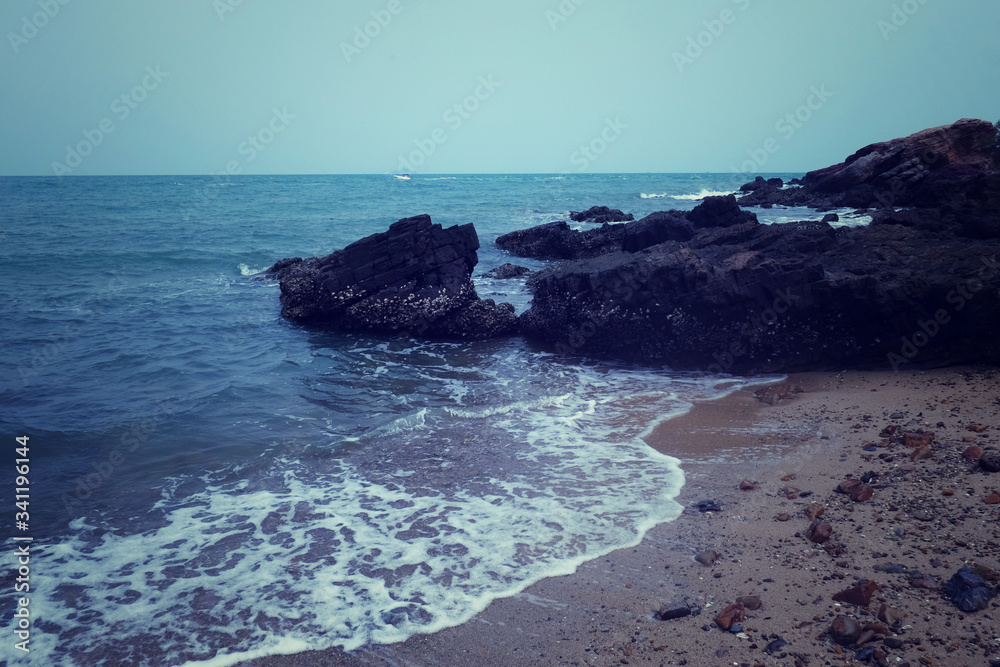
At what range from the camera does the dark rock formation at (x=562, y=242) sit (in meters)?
23.0

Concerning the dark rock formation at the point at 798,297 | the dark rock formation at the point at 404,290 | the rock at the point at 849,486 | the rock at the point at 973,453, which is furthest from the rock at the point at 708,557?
the dark rock formation at the point at 404,290

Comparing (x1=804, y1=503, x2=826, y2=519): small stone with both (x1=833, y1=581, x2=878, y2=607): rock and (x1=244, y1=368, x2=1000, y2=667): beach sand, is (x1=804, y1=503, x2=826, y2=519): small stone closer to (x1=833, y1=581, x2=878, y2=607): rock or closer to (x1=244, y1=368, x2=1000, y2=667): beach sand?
(x1=244, y1=368, x2=1000, y2=667): beach sand

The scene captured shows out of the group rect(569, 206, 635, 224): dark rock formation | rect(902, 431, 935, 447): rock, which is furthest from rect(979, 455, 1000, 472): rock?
rect(569, 206, 635, 224): dark rock formation

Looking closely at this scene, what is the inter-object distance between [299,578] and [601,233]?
2100cm

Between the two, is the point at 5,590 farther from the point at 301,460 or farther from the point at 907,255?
the point at 907,255

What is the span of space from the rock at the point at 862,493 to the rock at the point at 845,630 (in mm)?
1848

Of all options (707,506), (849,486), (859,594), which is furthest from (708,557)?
(849,486)

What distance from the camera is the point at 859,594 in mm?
3922

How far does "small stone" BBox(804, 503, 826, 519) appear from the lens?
5.14 meters

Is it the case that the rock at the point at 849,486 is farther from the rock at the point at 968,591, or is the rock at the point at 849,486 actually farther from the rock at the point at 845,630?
the rock at the point at 845,630

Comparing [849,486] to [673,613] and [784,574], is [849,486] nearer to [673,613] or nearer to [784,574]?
[784,574]

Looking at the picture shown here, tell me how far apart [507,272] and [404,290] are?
289 inches

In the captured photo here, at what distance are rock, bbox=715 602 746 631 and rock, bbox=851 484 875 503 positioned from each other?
6.54 feet

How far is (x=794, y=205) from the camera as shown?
3622cm
